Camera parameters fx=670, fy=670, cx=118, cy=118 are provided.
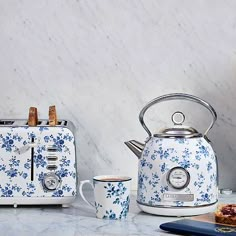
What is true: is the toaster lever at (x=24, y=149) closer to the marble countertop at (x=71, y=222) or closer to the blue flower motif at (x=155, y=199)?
the marble countertop at (x=71, y=222)

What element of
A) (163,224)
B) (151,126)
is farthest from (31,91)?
(163,224)

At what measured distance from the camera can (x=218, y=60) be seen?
191cm

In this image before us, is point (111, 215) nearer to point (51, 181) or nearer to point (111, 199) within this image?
point (111, 199)

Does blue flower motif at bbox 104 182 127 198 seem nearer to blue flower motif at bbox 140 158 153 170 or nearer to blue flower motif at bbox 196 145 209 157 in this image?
blue flower motif at bbox 140 158 153 170

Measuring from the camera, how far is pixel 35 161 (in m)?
1.66

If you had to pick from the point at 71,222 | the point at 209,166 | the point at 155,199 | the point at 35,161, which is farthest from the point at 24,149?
the point at 209,166

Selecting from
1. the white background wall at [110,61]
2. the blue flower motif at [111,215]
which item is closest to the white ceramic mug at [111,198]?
the blue flower motif at [111,215]

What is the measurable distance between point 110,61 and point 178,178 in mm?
480

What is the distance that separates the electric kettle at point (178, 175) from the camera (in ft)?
5.16

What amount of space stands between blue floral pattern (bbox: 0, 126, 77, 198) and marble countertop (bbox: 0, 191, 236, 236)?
0.15 ft

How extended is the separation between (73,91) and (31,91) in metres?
0.12

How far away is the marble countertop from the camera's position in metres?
1.44

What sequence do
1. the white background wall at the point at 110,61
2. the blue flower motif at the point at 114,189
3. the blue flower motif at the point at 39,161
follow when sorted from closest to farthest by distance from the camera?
1. the blue flower motif at the point at 114,189
2. the blue flower motif at the point at 39,161
3. the white background wall at the point at 110,61

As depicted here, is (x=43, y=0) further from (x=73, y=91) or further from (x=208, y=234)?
(x=208, y=234)
